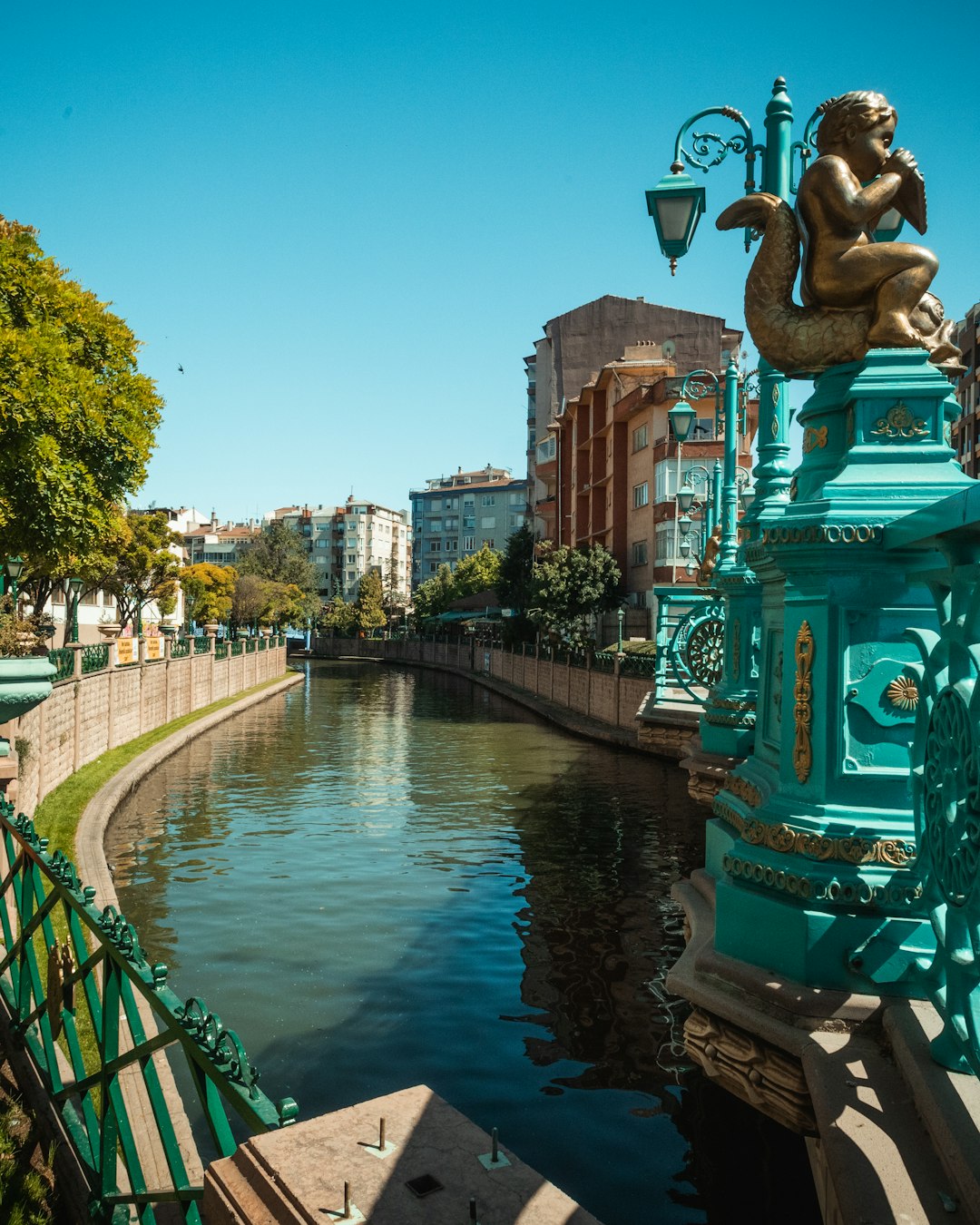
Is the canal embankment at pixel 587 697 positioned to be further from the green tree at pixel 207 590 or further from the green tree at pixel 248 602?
the green tree at pixel 248 602

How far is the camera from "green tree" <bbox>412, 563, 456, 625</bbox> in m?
86.1

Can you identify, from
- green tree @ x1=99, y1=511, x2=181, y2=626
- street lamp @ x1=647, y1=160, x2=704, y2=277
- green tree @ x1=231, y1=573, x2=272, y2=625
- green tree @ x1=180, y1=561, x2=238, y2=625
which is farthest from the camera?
green tree @ x1=231, y1=573, x2=272, y2=625

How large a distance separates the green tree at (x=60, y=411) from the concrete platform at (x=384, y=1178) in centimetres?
Result: 1773

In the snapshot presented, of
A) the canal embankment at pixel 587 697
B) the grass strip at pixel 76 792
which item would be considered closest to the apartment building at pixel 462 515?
the canal embankment at pixel 587 697

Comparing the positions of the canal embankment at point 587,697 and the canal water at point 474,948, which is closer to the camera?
the canal water at point 474,948

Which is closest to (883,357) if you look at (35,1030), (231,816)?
(35,1030)

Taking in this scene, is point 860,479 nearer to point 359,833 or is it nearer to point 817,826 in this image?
point 817,826

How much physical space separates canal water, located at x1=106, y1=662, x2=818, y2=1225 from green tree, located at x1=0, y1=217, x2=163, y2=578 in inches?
238

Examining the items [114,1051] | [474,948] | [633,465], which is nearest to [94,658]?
[474,948]

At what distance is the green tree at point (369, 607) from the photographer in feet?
316

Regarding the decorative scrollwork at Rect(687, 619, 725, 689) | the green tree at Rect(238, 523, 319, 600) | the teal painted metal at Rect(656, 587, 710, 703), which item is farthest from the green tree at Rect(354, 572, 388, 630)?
the decorative scrollwork at Rect(687, 619, 725, 689)

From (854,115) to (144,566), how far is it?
4358 cm

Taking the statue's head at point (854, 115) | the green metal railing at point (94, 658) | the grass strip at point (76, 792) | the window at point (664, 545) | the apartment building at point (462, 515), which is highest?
the apartment building at point (462, 515)

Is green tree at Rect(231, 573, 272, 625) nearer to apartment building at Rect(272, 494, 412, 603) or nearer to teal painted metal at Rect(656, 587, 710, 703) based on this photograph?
apartment building at Rect(272, 494, 412, 603)
